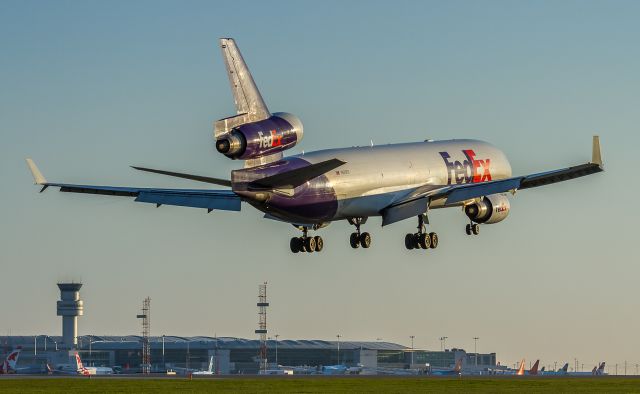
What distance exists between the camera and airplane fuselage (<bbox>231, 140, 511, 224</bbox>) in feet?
237

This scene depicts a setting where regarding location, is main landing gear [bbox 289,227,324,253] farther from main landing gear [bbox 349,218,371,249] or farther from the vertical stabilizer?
the vertical stabilizer

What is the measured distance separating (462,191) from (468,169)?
27.3 ft

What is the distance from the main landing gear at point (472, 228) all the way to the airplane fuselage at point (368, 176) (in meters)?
3.17

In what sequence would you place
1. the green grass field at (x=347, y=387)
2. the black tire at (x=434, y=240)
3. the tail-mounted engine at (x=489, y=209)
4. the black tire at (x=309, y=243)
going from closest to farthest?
the black tire at (x=309, y=243) < the green grass field at (x=347, y=387) < the black tire at (x=434, y=240) < the tail-mounted engine at (x=489, y=209)

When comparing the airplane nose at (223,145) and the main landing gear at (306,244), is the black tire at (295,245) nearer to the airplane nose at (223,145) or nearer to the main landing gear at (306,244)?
the main landing gear at (306,244)

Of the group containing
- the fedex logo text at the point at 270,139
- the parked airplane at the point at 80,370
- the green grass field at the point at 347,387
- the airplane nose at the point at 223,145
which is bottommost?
the green grass field at the point at 347,387

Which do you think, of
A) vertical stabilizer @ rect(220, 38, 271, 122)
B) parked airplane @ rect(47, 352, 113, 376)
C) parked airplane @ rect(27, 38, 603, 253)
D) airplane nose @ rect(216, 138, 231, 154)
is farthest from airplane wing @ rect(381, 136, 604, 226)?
parked airplane @ rect(47, 352, 113, 376)

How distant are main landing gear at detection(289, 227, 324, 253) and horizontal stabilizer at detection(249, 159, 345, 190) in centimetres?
830

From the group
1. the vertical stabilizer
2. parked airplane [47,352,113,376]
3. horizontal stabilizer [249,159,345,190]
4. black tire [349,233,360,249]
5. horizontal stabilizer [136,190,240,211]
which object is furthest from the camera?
parked airplane [47,352,113,376]

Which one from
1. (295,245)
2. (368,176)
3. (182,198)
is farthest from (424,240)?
(182,198)

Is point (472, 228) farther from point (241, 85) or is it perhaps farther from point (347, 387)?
point (241, 85)

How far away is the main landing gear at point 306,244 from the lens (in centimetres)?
7956

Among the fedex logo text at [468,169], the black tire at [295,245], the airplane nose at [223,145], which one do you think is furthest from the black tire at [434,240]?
the airplane nose at [223,145]

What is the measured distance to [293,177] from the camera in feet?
233
